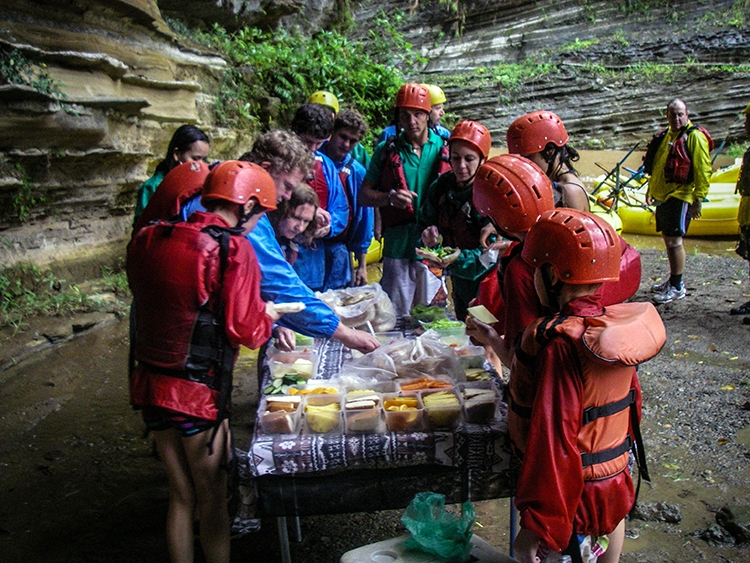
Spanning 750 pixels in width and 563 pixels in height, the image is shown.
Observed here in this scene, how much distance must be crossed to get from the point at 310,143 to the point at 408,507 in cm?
292

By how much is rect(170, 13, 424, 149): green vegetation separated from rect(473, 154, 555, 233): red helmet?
7844mm

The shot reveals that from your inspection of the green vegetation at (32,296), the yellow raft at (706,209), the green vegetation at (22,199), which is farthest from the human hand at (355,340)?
the yellow raft at (706,209)

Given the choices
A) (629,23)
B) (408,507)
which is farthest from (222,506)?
(629,23)

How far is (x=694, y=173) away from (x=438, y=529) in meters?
6.08

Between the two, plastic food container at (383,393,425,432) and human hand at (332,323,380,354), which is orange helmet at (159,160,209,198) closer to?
human hand at (332,323,380,354)

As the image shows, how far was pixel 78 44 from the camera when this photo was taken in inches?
263

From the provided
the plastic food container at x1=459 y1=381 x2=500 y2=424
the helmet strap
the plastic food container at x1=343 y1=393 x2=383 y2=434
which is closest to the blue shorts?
the plastic food container at x1=343 y1=393 x2=383 y2=434

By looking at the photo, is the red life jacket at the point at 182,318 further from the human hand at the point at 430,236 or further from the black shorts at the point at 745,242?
the black shorts at the point at 745,242

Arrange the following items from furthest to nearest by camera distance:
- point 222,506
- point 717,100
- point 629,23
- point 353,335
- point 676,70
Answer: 1. point 629,23
2. point 676,70
3. point 717,100
4. point 353,335
5. point 222,506

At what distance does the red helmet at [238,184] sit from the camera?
241 centimetres

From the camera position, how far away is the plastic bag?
137 inches

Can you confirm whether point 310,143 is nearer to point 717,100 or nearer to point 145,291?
point 145,291

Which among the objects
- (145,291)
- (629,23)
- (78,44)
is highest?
(629,23)

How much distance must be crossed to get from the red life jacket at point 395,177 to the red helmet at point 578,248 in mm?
2634
